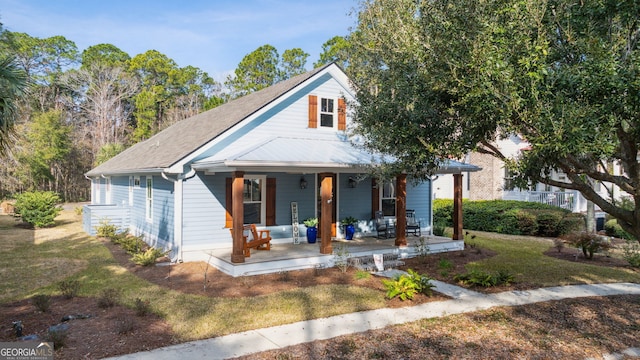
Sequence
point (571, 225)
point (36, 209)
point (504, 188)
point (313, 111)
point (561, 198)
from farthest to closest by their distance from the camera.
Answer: point (504, 188) < point (561, 198) < point (36, 209) < point (571, 225) < point (313, 111)

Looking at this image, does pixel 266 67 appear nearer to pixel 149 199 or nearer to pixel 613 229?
pixel 149 199

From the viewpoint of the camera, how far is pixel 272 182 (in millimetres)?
13148

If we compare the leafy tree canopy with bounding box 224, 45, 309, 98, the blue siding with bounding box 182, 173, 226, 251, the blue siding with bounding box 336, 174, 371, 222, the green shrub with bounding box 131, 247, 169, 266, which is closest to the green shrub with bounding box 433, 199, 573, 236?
the blue siding with bounding box 336, 174, 371, 222

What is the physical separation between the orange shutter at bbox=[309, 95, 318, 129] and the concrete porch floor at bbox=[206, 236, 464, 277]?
3.96 metres

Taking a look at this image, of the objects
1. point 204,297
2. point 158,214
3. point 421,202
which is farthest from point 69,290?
point 421,202

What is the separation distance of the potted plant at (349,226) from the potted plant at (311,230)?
1198 mm

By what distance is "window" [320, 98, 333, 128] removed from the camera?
1409cm

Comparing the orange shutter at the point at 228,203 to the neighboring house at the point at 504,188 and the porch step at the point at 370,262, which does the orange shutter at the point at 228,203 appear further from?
the neighboring house at the point at 504,188

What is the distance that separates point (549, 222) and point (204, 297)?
14932mm

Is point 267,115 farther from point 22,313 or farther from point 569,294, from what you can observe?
point 569,294

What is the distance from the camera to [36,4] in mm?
22250

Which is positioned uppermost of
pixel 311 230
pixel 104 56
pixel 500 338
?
pixel 104 56

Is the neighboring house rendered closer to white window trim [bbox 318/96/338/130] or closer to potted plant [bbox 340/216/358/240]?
potted plant [bbox 340/216/358/240]

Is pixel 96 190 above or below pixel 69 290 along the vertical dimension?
above
